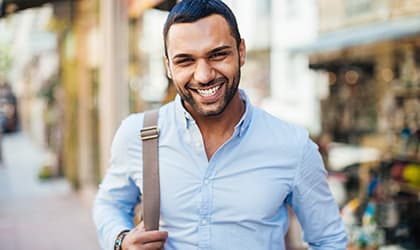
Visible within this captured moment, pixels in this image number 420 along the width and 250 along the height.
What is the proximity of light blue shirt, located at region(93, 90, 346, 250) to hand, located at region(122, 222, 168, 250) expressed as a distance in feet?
0.33

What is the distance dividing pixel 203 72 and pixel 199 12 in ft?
0.58

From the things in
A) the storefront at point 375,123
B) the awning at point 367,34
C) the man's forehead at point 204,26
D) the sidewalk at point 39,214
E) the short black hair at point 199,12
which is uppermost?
the awning at point 367,34

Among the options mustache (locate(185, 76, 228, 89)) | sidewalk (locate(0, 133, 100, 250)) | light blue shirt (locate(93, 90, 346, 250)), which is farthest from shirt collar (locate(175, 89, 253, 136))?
sidewalk (locate(0, 133, 100, 250))

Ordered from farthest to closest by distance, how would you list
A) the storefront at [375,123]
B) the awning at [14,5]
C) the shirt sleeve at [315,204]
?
the awning at [14,5], the storefront at [375,123], the shirt sleeve at [315,204]

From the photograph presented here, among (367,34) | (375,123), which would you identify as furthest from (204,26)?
(375,123)

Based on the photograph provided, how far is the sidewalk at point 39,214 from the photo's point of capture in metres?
5.86

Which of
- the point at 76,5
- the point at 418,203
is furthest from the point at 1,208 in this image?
the point at 418,203

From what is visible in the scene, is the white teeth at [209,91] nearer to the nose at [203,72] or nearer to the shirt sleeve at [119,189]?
the nose at [203,72]

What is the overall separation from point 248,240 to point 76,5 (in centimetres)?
732

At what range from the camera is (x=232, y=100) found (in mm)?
1707

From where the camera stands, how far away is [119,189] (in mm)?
1794

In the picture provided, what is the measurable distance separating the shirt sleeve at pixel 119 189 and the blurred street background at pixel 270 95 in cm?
234

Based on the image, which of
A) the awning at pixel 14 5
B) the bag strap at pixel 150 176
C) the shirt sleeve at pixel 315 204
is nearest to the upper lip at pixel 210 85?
the bag strap at pixel 150 176

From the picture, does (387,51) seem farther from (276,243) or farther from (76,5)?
(276,243)
